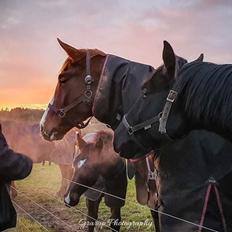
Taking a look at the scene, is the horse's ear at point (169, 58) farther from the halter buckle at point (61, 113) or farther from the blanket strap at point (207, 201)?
the halter buckle at point (61, 113)

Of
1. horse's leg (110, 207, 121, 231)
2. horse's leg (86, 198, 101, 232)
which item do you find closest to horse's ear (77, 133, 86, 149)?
horse's leg (86, 198, 101, 232)

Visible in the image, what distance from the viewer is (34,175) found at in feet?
45.3

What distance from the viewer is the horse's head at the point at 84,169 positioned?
595cm

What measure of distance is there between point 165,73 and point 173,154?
51 cm

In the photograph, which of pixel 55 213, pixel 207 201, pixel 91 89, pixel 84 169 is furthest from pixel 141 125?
pixel 55 213

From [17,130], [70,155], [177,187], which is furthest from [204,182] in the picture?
[17,130]

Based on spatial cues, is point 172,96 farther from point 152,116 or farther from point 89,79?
point 89,79

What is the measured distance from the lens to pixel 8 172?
263cm

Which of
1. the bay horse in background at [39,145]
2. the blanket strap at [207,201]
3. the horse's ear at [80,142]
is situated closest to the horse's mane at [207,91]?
the blanket strap at [207,201]

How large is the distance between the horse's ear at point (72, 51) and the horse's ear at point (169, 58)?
3.36ft

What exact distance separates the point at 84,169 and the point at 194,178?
3.28 meters

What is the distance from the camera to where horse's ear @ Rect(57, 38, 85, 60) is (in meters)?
3.71

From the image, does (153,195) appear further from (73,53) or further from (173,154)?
(73,53)

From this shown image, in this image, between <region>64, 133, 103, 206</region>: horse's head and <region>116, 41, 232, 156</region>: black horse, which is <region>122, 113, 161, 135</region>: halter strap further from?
<region>64, 133, 103, 206</region>: horse's head
